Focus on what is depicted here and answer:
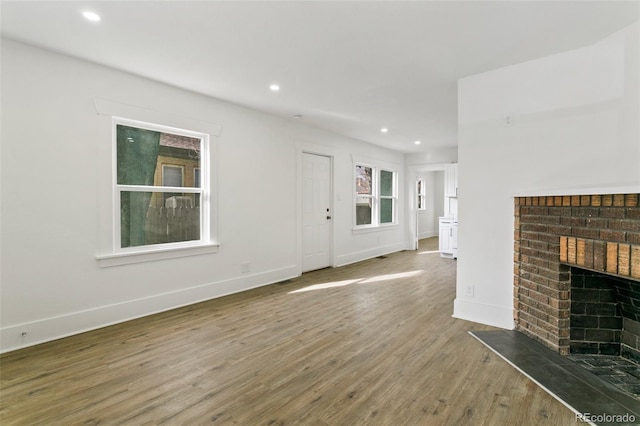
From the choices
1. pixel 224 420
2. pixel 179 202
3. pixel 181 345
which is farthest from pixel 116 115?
pixel 224 420

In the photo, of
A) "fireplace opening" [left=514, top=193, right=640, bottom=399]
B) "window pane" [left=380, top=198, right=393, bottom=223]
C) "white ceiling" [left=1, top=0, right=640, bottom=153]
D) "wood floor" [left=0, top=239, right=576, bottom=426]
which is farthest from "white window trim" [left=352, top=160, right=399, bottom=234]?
"fireplace opening" [left=514, top=193, right=640, bottom=399]

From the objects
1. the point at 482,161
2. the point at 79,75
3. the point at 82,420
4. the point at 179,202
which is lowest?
the point at 82,420

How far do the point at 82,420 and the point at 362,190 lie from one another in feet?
19.6

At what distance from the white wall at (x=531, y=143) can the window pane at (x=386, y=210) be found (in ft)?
14.0

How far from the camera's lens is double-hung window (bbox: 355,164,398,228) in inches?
272

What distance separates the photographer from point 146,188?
347cm

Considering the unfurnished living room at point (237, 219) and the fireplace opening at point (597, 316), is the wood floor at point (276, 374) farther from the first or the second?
the fireplace opening at point (597, 316)

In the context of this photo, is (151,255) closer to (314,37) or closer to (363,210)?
(314,37)

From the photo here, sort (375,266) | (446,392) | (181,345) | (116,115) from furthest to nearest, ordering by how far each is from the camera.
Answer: (375,266)
(116,115)
(181,345)
(446,392)

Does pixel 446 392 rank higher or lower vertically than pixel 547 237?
lower

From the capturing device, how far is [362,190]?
276 inches

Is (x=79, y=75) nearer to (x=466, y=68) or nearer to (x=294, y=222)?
(x=294, y=222)

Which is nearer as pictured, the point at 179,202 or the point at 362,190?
the point at 179,202

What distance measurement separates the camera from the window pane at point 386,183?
7.60 m
